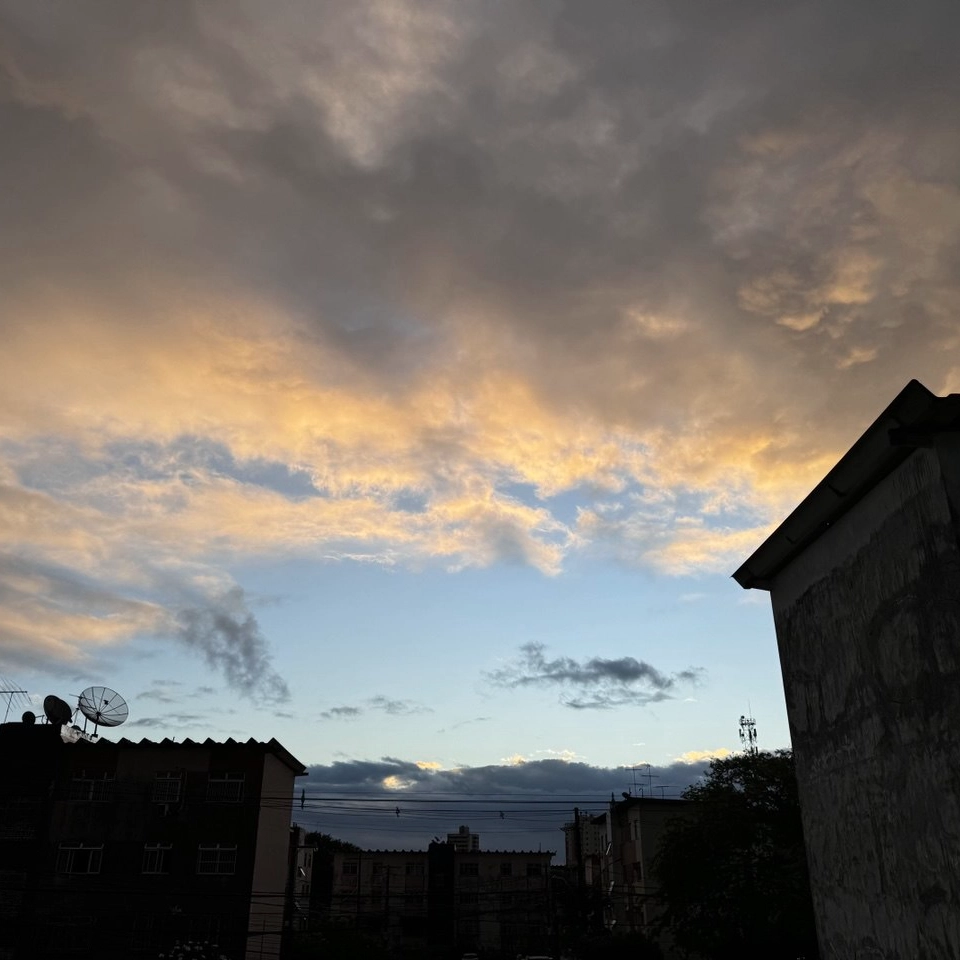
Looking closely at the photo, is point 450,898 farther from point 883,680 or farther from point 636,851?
point 883,680

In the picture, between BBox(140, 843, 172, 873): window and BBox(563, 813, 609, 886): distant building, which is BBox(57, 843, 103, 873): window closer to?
BBox(140, 843, 172, 873): window

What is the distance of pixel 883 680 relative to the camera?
823 centimetres

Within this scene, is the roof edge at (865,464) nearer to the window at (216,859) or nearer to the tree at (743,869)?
the tree at (743,869)

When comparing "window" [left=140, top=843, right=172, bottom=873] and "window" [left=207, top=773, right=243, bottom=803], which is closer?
"window" [left=140, top=843, right=172, bottom=873]

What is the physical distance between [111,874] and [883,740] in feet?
136

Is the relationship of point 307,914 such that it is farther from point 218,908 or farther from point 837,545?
point 837,545

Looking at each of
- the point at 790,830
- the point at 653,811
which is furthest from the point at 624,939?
the point at 790,830

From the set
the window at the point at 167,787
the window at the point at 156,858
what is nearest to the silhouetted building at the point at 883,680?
the window at the point at 156,858

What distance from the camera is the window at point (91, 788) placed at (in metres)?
40.5

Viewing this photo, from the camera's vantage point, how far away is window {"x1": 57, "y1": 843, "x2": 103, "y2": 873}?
38969 mm

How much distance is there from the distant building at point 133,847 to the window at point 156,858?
0.16ft

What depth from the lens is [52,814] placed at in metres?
40.0

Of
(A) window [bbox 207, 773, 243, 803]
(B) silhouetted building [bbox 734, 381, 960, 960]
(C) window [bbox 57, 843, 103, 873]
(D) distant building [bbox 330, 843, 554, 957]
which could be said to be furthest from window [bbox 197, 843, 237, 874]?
(D) distant building [bbox 330, 843, 554, 957]

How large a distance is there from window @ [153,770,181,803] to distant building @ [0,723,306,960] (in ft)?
0.17
